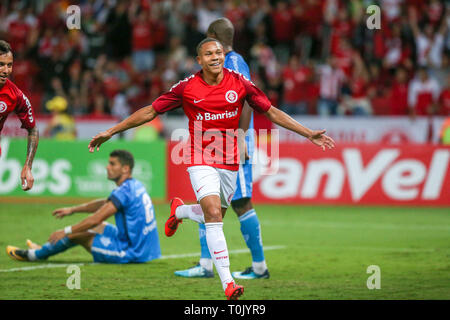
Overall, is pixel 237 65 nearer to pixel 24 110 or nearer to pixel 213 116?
pixel 213 116

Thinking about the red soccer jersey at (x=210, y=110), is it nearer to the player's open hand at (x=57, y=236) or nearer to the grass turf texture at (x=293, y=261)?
the grass turf texture at (x=293, y=261)

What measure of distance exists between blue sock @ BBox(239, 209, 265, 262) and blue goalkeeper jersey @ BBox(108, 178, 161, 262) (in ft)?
4.85

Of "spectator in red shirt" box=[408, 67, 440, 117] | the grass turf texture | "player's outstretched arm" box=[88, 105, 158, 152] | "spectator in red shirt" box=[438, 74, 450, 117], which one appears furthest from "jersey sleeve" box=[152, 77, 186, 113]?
"spectator in red shirt" box=[438, 74, 450, 117]

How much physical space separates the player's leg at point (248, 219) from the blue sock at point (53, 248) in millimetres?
2181

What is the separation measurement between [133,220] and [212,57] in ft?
9.28

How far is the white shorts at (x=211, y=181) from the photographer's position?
285 inches

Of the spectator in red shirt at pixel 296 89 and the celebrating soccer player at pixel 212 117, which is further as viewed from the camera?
the spectator in red shirt at pixel 296 89

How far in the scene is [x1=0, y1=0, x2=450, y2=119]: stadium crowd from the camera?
20328mm

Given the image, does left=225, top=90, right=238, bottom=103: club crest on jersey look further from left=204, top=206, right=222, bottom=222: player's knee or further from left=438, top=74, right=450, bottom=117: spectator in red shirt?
left=438, top=74, right=450, bottom=117: spectator in red shirt

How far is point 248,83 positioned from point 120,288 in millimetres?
2437

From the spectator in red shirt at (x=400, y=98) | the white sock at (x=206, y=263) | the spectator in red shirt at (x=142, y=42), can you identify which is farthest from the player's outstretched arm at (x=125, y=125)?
the spectator in red shirt at (x=142, y=42)

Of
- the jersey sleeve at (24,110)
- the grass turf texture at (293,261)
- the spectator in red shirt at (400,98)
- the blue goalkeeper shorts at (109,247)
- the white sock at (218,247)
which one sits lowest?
the grass turf texture at (293,261)

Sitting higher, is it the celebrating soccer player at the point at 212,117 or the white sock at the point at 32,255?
the celebrating soccer player at the point at 212,117
